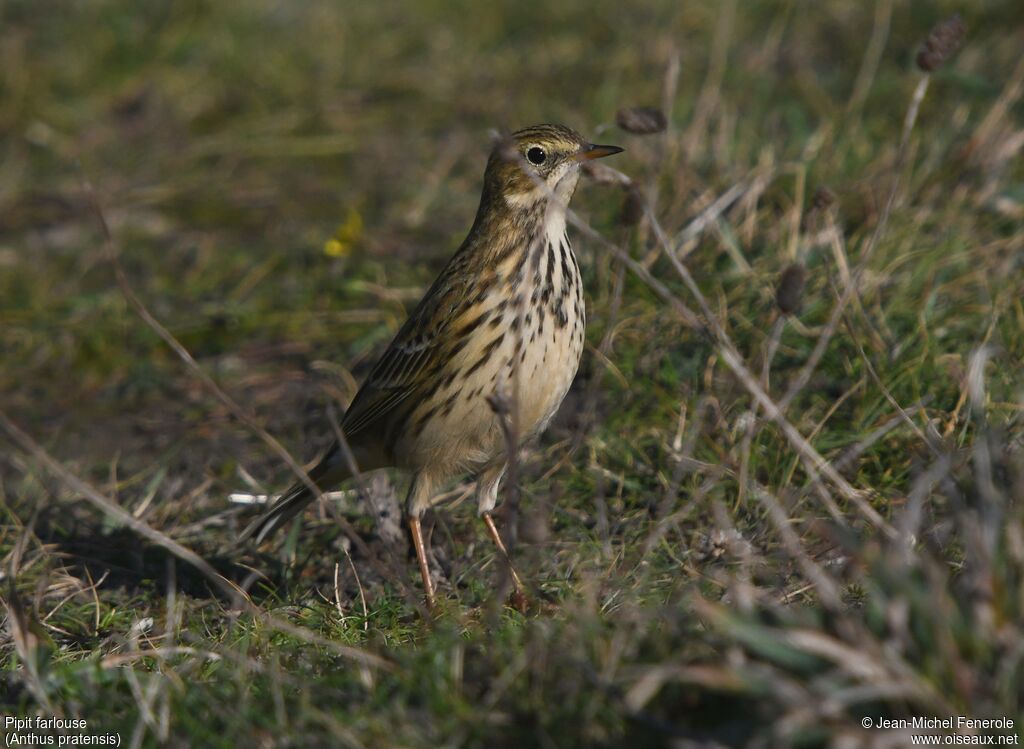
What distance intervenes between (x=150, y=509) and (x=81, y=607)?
823mm

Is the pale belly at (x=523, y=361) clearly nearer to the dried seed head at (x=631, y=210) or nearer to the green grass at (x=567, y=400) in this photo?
the green grass at (x=567, y=400)

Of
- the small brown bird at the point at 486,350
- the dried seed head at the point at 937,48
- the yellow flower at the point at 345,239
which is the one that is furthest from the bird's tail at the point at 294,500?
the dried seed head at the point at 937,48

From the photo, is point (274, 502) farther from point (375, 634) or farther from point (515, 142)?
point (515, 142)

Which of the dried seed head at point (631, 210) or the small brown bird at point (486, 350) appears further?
the small brown bird at point (486, 350)

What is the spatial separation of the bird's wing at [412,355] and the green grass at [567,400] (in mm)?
519

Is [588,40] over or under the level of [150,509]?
over

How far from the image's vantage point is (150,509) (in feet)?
18.5

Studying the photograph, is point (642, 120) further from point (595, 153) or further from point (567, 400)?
point (567, 400)

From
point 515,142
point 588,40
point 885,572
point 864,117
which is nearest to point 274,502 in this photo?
point 515,142

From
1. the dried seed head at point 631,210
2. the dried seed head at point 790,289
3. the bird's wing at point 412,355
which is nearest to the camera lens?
the dried seed head at point 790,289

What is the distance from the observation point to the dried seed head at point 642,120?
13.4ft

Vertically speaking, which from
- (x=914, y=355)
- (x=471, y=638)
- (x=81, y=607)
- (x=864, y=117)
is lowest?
(x=81, y=607)

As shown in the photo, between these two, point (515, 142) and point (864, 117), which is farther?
point (864, 117)

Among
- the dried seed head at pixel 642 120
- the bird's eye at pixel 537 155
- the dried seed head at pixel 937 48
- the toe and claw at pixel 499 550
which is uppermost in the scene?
the dried seed head at pixel 937 48
